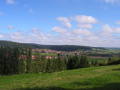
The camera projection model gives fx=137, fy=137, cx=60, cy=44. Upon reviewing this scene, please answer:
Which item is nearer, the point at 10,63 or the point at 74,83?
the point at 74,83

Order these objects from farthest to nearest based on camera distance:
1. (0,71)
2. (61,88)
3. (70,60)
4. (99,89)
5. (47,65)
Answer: (70,60), (47,65), (0,71), (61,88), (99,89)

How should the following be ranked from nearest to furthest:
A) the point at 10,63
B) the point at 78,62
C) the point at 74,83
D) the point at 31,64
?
1. the point at 74,83
2. the point at 10,63
3. the point at 31,64
4. the point at 78,62

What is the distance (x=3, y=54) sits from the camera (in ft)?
207

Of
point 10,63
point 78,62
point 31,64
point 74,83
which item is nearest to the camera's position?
point 74,83

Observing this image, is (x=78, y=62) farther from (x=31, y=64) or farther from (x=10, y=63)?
(x=10, y=63)

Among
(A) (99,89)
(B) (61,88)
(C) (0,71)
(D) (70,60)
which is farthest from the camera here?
(D) (70,60)

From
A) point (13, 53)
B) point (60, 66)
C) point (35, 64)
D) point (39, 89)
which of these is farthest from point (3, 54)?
point (39, 89)

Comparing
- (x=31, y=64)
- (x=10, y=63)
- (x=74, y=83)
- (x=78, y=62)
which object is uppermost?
(x=74, y=83)

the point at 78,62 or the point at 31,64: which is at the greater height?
the point at 78,62

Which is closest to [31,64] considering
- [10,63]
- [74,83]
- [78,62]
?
[10,63]

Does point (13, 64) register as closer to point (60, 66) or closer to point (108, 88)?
point (60, 66)

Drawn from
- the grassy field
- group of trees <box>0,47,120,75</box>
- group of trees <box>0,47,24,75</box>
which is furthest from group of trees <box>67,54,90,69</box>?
the grassy field

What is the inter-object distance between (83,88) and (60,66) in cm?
5601

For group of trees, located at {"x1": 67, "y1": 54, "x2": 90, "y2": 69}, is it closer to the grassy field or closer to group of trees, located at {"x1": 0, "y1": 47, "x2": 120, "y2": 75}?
group of trees, located at {"x1": 0, "y1": 47, "x2": 120, "y2": 75}
